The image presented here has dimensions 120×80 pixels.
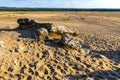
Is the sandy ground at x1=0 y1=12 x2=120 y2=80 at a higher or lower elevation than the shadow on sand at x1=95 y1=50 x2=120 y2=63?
higher

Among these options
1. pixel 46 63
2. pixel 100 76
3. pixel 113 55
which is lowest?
pixel 113 55

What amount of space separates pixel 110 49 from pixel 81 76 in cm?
610

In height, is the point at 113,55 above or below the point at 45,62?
below

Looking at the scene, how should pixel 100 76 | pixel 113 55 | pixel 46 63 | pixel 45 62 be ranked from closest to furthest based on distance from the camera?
1. pixel 100 76
2. pixel 46 63
3. pixel 45 62
4. pixel 113 55

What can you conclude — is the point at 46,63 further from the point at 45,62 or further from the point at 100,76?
the point at 100,76

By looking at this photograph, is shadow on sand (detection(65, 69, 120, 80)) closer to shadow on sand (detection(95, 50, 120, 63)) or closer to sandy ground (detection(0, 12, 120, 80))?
sandy ground (detection(0, 12, 120, 80))

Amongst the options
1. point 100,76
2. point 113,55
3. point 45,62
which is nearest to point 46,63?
point 45,62

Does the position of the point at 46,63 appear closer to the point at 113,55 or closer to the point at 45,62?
the point at 45,62

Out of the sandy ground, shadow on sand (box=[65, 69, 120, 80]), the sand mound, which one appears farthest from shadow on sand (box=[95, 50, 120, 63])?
shadow on sand (box=[65, 69, 120, 80])

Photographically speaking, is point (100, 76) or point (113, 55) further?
point (113, 55)

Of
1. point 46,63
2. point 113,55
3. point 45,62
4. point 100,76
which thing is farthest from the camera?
point 113,55

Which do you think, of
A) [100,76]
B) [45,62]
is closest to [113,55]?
[100,76]

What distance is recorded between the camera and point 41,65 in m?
10.2

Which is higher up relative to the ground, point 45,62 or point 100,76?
point 45,62
